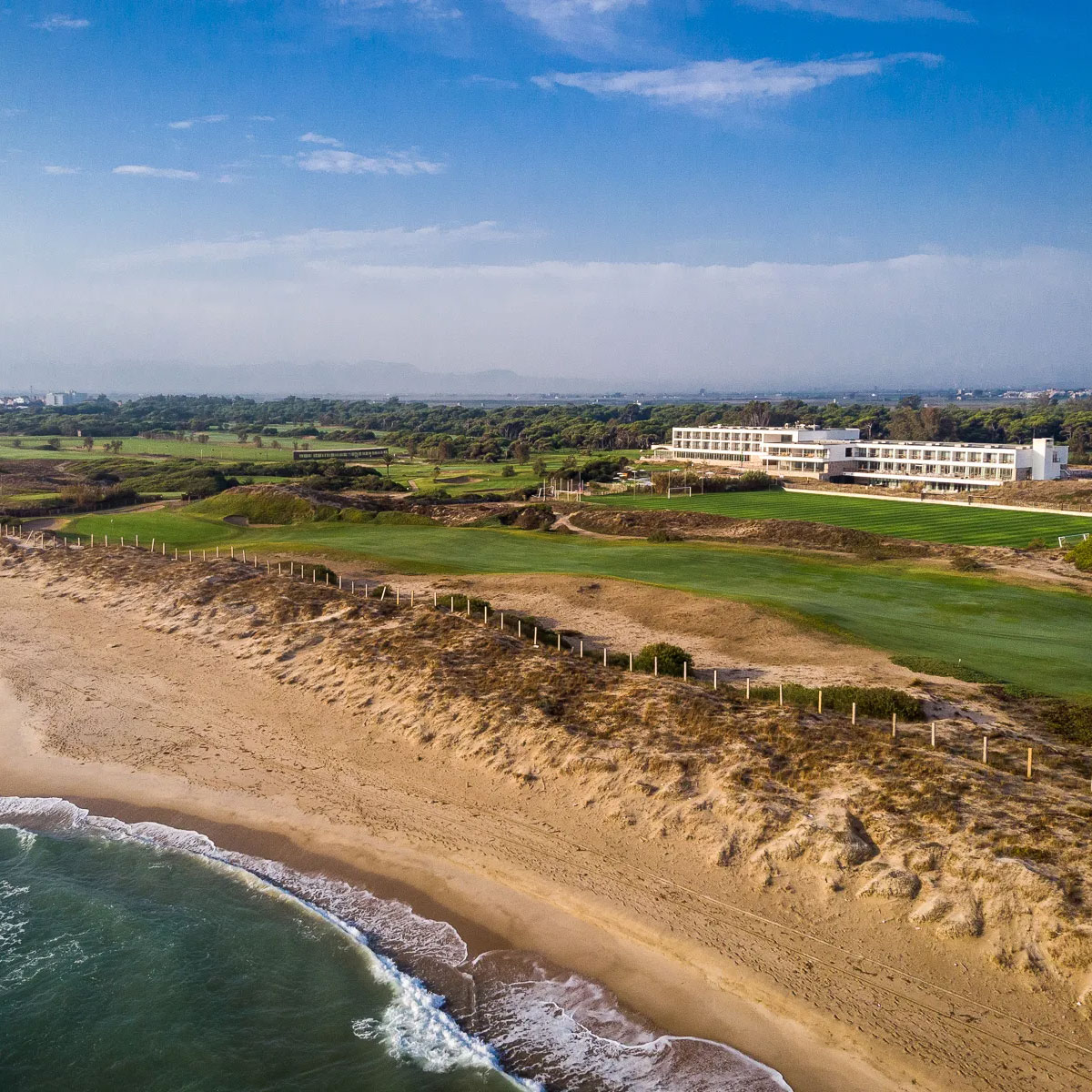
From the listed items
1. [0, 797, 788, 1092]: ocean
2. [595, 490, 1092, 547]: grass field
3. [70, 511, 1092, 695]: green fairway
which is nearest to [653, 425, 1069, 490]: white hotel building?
[595, 490, 1092, 547]: grass field

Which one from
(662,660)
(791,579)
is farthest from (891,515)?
(662,660)

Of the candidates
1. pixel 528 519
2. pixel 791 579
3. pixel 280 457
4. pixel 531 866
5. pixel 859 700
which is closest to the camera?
pixel 531 866

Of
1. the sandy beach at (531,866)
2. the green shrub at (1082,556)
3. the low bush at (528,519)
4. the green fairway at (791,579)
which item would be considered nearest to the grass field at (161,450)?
the low bush at (528,519)

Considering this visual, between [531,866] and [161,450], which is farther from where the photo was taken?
[161,450]

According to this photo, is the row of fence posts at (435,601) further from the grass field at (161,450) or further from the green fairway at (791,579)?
the grass field at (161,450)

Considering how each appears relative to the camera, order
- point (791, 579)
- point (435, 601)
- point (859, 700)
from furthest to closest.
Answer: point (791, 579)
point (435, 601)
point (859, 700)

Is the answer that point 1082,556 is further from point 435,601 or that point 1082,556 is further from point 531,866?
point 531,866

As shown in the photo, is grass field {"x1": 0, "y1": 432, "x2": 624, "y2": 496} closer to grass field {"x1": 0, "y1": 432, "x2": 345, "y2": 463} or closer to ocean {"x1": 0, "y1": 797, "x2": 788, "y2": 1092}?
grass field {"x1": 0, "y1": 432, "x2": 345, "y2": 463}

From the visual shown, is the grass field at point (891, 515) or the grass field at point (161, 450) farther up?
the grass field at point (161, 450)
